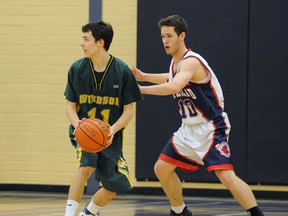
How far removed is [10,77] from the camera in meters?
10.9

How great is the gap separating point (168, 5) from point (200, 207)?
2.78 metres

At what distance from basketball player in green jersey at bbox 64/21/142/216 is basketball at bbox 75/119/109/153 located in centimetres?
24

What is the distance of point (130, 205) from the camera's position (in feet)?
30.3

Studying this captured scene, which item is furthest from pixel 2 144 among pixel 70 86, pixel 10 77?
pixel 70 86

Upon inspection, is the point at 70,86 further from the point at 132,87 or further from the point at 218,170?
the point at 218,170

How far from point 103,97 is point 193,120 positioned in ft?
2.76

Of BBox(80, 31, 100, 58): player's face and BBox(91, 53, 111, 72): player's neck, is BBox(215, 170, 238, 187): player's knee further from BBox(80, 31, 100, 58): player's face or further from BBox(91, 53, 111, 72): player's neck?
BBox(80, 31, 100, 58): player's face

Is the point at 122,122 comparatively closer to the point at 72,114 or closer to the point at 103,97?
the point at 103,97

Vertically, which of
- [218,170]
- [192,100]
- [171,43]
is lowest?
[218,170]

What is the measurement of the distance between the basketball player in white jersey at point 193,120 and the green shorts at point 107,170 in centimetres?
53

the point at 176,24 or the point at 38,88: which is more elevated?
the point at 176,24

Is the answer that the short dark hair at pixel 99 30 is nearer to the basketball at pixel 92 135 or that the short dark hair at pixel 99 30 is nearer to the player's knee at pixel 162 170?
the basketball at pixel 92 135

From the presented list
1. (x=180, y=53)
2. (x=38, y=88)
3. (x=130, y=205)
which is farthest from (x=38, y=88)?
(x=180, y=53)

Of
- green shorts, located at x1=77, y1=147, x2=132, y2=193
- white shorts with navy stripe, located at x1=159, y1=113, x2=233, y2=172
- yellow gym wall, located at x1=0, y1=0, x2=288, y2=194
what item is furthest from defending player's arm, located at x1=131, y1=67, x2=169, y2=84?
yellow gym wall, located at x1=0, y1=0, x2=288, y2=194
